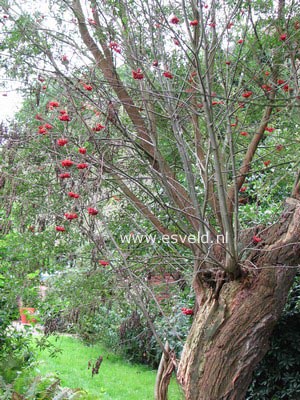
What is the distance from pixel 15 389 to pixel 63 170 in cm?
238

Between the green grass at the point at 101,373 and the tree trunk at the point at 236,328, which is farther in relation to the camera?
the green grass at the point at 101,373

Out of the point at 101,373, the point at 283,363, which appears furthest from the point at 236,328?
the point at 101,373

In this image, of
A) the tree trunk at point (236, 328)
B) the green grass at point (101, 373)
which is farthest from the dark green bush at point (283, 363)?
the green grass at point (101, 373)

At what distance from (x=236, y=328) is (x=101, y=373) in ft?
12.2

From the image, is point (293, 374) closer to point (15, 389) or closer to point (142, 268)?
point (142, 268)

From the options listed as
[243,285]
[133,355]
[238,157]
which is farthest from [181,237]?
[133,355]

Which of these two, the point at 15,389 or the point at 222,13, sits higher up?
the point at 222,13

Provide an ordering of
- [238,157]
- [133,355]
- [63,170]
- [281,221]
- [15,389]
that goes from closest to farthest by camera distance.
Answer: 1. [63,170]
2. [281,221]
3. [15,389]
4. [238,157]
5. [133,355]

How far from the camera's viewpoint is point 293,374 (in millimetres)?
4676

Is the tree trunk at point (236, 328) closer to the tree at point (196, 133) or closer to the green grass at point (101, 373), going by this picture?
the tree at point (196, 133)

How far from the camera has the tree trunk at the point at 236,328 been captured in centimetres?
336

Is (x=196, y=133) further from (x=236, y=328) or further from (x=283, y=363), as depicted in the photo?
(x=283, y=363)

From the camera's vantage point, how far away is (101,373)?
6.59 metres

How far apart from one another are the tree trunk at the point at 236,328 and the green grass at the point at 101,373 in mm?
2504
